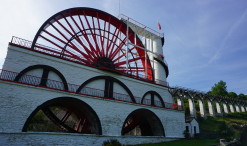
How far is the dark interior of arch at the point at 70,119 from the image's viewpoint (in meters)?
14.0

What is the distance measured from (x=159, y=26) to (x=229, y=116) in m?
26.4

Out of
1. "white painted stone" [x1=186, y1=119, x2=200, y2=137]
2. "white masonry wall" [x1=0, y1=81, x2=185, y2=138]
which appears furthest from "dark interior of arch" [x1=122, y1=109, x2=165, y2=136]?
"white painted stone" [x1=186, y1=119, x2=200, y2=137]

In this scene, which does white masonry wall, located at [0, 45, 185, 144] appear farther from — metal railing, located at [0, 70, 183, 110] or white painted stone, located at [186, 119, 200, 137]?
white painted stone, located at [186, 119, 200, 137]

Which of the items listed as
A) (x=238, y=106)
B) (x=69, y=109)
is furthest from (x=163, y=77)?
(x=238, y=106)

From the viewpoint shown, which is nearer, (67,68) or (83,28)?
(67,68)

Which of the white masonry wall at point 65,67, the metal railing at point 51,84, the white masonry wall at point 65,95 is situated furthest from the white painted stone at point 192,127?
the metal railing at point 51,84

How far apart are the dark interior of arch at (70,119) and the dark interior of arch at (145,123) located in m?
4.31

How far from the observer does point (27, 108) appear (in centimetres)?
1127

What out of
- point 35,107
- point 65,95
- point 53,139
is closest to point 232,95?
point 65,95

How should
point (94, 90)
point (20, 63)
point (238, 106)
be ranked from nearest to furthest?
point (20, 63)
point (94, 90)
point (238, 106)

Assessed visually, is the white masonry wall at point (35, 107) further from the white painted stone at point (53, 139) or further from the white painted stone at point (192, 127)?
the white painted stone at point (192, 127)

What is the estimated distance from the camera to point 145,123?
20.9m

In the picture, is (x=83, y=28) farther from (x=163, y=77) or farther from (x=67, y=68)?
(x=163, y=77)

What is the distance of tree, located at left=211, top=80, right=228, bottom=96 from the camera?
55.8m
